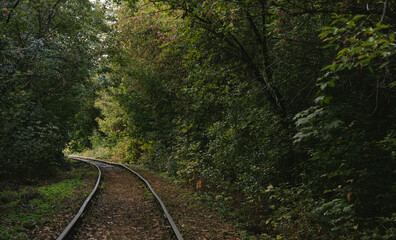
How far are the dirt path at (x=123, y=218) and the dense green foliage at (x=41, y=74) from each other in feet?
10.5

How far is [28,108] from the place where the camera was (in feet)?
32.4

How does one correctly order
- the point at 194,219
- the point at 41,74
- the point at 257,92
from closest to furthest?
the point at 257,92
the point at 194,219
the point at 41,74

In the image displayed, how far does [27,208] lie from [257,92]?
6.92m

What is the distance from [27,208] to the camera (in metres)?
7.50

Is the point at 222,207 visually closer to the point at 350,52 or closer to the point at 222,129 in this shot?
the point at 222,129

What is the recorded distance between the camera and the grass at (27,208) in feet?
19.5

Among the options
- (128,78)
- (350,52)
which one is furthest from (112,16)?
(350,52)

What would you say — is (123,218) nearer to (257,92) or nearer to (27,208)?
(27,208)

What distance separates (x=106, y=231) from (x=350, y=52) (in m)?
6.02

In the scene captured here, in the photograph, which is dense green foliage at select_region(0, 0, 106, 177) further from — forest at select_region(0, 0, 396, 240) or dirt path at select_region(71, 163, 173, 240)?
dirt path at select_region(71, 163, 173, 240)

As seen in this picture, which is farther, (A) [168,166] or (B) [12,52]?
(A) [168,166]

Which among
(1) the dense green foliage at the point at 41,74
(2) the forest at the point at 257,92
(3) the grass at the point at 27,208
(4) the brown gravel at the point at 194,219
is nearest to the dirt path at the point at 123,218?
(4) the brown gravel at the point at 194,219

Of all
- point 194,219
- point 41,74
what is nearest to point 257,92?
point 194,219

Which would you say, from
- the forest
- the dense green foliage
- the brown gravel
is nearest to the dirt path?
the brown gravel
